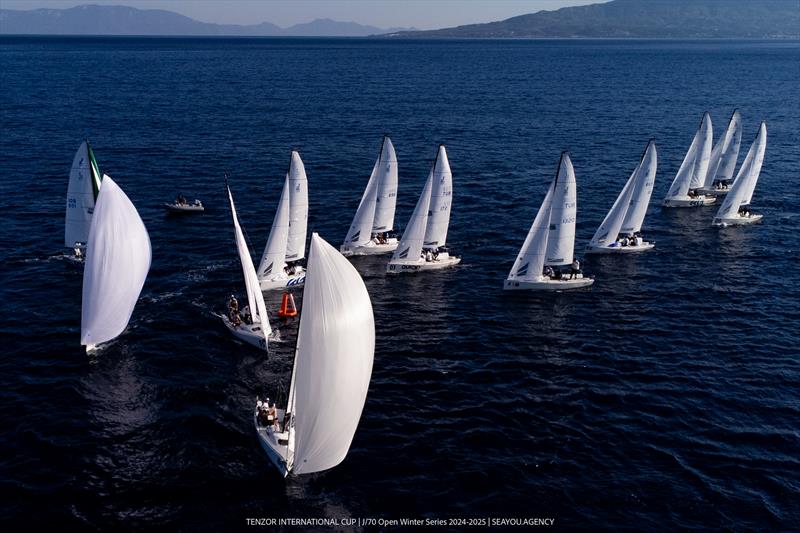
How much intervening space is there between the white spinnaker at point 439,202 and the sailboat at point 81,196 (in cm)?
3276

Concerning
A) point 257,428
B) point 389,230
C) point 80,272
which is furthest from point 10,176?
point 257,428

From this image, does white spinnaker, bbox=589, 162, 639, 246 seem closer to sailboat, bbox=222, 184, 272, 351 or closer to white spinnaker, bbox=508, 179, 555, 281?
white spinnaker, bbox=508, 179, 555, 281

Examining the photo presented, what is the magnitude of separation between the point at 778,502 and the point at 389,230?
46.8 metres

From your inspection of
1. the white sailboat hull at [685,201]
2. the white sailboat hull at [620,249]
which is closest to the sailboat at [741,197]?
the white sailboat hull at [685,201]

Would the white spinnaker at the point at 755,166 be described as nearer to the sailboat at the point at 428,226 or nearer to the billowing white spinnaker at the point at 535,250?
the billowing white spinnaker at the point at 535,250

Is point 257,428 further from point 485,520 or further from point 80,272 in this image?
point 80,272

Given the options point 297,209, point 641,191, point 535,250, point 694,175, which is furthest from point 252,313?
point 694,175

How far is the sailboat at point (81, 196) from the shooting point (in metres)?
65.8

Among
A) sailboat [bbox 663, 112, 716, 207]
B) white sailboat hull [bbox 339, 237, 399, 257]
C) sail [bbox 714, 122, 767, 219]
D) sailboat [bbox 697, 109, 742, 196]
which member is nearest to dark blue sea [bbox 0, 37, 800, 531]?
sailboat [bbox 663, 112, 716, 207]

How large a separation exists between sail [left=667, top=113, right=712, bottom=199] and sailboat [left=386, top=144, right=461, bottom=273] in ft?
129

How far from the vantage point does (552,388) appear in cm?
4919

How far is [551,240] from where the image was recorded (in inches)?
2687

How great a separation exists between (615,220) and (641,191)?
17.6 feet

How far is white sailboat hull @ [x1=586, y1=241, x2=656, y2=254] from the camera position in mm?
76125
